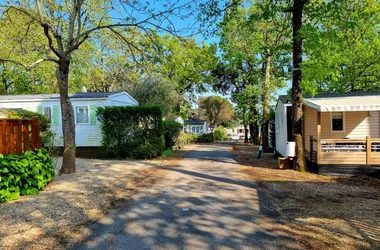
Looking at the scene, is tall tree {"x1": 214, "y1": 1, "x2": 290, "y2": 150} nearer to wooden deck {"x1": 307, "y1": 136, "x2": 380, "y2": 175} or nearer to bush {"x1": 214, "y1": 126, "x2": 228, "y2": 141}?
wooden deck {"x1": 307, "y1": 136, "x2": 380, "y2": 175}

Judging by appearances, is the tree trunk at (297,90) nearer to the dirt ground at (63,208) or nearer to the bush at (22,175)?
the dirt ground at (63,208)

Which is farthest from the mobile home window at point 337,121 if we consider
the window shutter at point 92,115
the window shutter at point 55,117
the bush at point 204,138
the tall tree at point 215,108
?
the tall tree at point 215,108

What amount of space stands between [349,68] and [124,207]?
781 inches

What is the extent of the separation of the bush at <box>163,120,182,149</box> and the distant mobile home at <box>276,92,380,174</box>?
7.30 metres

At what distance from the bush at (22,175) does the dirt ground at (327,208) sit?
513 centimetres

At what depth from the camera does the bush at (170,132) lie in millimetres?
17922

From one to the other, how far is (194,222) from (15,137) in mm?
4897

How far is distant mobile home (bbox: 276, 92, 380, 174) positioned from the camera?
8570mm

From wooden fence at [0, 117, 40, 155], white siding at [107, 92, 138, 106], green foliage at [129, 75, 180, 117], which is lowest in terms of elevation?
wooden fence at [0, 117, 40, 155]

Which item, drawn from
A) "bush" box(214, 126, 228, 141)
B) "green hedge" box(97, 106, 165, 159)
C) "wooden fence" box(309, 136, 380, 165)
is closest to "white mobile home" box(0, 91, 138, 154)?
"green hedge" box(97, 106, 165, 159)

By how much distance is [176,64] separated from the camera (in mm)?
9438

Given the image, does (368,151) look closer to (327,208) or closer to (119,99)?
(327,208)

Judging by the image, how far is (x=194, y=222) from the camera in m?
4.36

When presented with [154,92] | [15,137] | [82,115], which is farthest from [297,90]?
[154,92]
